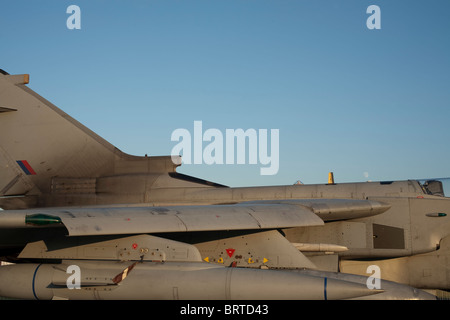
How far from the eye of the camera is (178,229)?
7.96 m

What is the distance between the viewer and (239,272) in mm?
7719

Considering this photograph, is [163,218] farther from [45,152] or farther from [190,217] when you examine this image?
[45,152]

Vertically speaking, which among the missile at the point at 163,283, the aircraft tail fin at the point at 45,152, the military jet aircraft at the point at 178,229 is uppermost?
the aircraft tail fin at the point at 45,152

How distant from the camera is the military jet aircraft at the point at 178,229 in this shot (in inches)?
303

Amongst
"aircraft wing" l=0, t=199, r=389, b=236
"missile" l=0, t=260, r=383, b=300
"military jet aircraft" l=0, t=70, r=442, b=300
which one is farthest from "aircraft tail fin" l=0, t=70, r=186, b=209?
"missile" l=0, t=260, r=383, b=300

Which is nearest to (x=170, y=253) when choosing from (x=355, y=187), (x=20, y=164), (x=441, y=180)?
(x=355, y=187)

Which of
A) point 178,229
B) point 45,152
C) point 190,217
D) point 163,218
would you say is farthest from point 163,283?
point 45,152

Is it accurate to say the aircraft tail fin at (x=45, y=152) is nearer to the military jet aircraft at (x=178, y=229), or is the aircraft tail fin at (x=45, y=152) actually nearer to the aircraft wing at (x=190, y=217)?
the military jet aircraft at (x=178, y=229)

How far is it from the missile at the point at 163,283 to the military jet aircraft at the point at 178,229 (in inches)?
0.7

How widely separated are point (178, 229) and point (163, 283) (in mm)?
864

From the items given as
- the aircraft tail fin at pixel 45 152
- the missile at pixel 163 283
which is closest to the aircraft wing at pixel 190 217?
the missile at pixel 163 283

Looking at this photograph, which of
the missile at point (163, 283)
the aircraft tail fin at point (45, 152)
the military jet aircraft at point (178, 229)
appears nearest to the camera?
the missile at point (163, 283)
